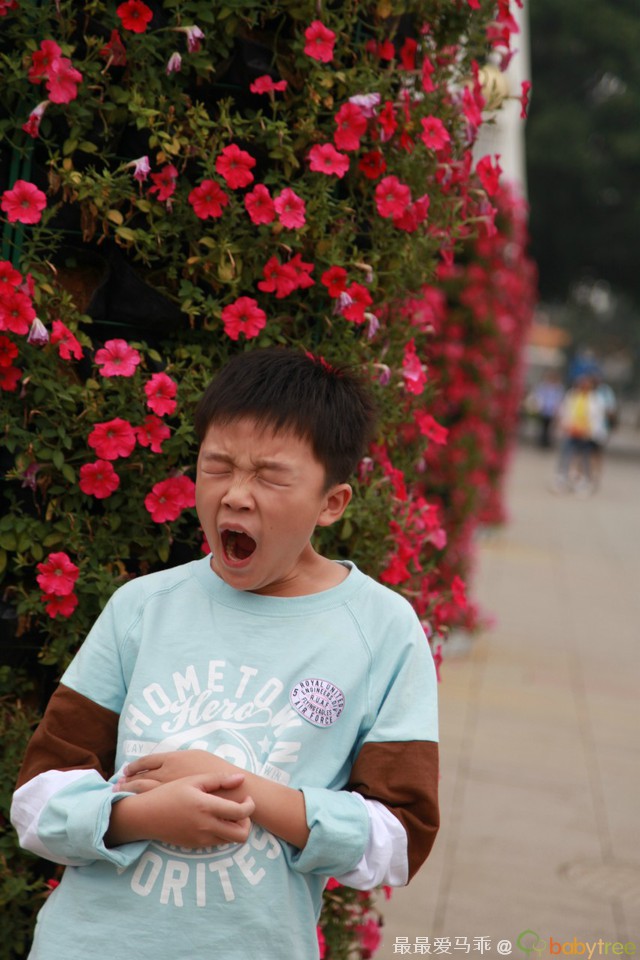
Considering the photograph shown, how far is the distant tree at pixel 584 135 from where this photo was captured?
29438mm

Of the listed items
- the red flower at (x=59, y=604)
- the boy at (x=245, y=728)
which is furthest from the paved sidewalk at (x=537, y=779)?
the boy at (x=245, y=728)

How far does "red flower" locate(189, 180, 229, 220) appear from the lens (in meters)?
2.38

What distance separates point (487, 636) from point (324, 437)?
21.2 ft

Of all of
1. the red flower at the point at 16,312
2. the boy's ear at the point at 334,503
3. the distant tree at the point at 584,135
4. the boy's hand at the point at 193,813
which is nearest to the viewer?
the boy's hand at the point at 193,813

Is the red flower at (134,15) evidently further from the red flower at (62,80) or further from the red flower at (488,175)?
the red flower at (488,175)

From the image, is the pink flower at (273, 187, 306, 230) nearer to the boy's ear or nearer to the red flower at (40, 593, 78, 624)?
the boy's ear

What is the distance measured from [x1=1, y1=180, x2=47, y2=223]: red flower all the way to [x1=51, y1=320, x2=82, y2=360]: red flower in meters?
0.21

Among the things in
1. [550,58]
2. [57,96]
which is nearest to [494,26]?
[57,96]

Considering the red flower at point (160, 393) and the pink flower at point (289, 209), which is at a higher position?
the pink flower at point (289, 209)

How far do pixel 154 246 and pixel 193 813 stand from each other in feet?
3.99

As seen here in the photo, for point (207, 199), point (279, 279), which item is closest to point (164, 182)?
point (207, 199)

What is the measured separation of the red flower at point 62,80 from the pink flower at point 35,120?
26 millimetres

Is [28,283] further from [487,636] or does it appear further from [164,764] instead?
[487,636]

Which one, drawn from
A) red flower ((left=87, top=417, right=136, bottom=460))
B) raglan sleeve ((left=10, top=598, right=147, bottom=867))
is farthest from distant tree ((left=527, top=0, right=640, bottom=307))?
raglan sleeve ((left=10, top=598, right=147, bottom=867))
